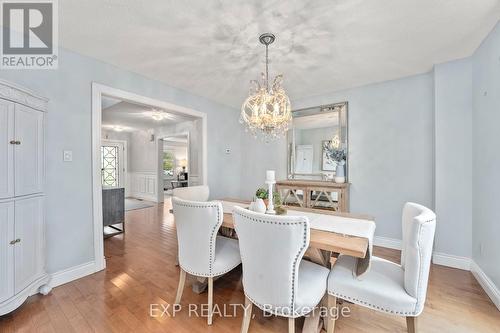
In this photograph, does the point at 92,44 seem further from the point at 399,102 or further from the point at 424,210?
the point at 399,102

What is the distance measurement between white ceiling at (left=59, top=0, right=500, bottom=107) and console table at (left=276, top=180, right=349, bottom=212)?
62.7 inches

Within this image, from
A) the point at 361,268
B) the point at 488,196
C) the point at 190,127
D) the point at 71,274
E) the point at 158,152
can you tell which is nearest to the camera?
the point at 361,268

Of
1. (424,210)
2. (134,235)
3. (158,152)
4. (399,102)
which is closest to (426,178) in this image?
(399,102)

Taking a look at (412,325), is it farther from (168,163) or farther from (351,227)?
(168,163)

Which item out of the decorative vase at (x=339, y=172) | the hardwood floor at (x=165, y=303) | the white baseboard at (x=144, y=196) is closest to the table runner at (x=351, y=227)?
the hardwood floor at (x=165, y=303)

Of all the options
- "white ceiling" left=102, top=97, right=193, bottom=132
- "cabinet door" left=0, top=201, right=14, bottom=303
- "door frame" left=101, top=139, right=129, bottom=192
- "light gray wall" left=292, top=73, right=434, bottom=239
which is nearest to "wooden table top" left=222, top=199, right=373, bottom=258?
"light gray wall" left=292, top=73, right=434, bottom=239

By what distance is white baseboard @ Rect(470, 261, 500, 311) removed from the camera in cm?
179

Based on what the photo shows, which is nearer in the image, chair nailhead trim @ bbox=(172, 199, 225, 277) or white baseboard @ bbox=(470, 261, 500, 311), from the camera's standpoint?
chair nailhead trim @ bbox=(172, 199, 225, 277)

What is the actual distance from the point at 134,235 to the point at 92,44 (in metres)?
2.84

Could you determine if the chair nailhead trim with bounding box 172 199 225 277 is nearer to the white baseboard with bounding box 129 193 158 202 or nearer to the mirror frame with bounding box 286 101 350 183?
the mirror frame with bounding box 286 101 350 183

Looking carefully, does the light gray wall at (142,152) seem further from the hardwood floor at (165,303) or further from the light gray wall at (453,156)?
the light gray wall at (453,156)

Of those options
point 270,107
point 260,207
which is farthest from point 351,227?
point 270,107

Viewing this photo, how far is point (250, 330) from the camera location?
1534 millimetres

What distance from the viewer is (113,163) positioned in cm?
715
